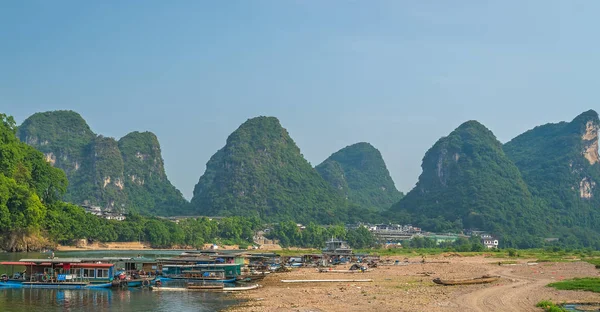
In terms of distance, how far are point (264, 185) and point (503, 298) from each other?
139863mm

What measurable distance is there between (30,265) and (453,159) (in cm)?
13806

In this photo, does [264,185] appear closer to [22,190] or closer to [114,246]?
[114,246]

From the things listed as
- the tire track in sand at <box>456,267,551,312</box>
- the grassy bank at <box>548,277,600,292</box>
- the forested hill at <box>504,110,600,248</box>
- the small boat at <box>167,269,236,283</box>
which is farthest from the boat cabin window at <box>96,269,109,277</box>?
the forested hill at <box>504,110,600,248</box>

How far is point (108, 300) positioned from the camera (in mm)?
Result: 31438

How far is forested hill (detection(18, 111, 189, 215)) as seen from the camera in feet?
546

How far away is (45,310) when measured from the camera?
27.5 meters

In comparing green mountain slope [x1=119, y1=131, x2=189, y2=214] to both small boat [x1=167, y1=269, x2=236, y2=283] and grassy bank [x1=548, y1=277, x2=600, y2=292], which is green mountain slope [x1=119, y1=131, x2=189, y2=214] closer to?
small boat [x1=167, y1=269, x2=236, y2=283]

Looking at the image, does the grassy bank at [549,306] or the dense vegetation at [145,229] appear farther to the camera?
the dense vegetation at [145,229]

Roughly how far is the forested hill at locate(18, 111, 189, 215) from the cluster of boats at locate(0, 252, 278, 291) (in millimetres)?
127016

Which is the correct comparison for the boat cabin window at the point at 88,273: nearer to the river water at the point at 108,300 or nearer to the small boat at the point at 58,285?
the small boat at the point at 58,285

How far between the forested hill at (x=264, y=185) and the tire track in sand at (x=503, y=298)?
12234 centimetres

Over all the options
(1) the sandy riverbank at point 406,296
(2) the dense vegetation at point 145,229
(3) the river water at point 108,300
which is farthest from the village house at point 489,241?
(3) the river water at point 108,300

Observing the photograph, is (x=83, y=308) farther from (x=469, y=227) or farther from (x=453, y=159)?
(x=453, y=159)

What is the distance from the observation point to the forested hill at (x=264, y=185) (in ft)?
533
